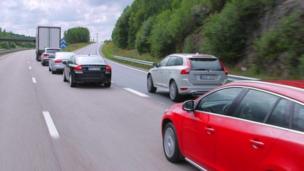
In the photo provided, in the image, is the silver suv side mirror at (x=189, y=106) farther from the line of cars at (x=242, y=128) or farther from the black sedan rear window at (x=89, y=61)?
the black sedan rear window at (x=89, y=61)

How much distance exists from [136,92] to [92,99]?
2654mm

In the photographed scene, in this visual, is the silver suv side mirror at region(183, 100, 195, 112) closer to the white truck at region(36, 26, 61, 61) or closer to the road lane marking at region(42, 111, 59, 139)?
the road lane marking at region(42, 111, 59, 139)

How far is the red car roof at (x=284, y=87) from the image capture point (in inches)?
177

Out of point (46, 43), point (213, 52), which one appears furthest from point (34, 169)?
point (46, 43)

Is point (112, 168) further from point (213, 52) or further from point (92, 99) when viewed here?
point (213, 52)

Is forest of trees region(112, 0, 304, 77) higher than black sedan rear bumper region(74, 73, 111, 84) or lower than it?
higher

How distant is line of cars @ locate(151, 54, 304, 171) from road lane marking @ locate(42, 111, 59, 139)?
8.78 ft

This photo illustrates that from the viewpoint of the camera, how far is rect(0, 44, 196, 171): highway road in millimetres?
6949

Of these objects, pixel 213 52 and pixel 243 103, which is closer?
pixel 243 103

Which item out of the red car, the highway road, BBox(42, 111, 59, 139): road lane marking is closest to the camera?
the red car

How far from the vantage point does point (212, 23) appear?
27703mm

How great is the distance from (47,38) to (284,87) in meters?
→ 48.7

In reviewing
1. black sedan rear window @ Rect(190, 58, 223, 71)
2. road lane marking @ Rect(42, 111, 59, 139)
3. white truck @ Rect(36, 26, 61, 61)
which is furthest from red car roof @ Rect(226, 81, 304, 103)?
white truck @ Rect(36, 26, 61, 61)

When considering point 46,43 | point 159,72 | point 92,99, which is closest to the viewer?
point 92,99
